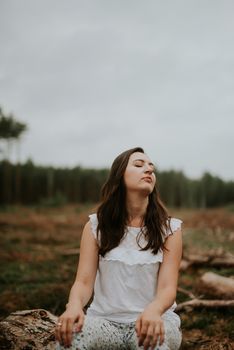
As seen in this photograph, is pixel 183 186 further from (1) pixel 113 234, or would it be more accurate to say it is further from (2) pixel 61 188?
(1) pixel 113 234

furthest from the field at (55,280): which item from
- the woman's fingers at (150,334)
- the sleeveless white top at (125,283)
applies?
the woman's fingers at (150,334)

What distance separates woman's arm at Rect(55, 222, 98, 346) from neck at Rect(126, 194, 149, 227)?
350 millimetres

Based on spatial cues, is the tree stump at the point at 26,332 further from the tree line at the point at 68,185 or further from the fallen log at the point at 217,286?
the tree line at the point at 68,185

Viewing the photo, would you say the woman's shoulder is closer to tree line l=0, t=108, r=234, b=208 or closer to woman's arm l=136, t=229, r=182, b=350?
woman's arm l=136, t=229, r=182, b=350

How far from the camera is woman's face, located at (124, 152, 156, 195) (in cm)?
280

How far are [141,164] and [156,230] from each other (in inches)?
20.7

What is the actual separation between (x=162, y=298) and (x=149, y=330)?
0.30 m

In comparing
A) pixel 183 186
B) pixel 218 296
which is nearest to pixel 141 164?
pixel 218 296

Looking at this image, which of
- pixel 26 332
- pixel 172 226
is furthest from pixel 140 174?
pixel 26 332

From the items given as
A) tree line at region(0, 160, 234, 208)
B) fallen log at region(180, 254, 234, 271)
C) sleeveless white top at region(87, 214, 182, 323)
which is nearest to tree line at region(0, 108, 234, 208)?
tree line at region(0, 160, 234, 208)

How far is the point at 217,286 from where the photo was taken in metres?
5.11

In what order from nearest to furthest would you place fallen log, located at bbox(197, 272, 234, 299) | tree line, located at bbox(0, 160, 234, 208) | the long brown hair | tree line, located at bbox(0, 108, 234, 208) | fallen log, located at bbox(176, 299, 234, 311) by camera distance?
the long brown hair → fallen log, located at bbox(176, 299, 234, 311) → fallen log, located at bbox(197, 272, 234, 299) → tree line, located at bbox(0, 108, 234, 208) → tree line, located at bbox(0, 160, 234, 208)

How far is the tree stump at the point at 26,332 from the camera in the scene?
2.88 m

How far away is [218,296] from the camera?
504cm
